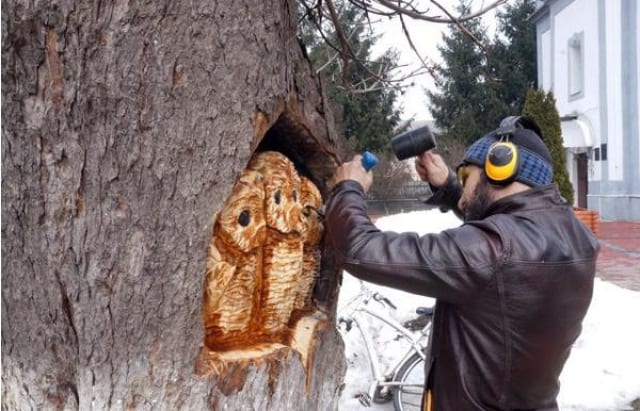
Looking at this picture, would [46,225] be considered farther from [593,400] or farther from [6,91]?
[593,400]

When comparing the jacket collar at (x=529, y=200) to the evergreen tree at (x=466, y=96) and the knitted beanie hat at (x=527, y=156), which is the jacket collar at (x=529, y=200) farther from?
the evergreen tree at (x=466, y=96)

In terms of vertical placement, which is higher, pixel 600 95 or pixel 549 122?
pixel 600 95

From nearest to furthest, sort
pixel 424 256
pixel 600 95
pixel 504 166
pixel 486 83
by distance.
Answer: pixel 424 256 < pixel 504 166 < pixel 600 95 < pixel 486 83

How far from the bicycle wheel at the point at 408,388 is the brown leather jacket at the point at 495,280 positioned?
8.57ft

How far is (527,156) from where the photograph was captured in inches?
70.4

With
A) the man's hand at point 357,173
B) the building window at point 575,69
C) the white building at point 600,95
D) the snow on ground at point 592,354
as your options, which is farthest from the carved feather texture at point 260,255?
the building window at point 575,69

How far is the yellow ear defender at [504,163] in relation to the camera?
172cm

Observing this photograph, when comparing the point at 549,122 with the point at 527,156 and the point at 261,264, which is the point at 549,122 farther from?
the point at 261,264

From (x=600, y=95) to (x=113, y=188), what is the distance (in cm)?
1747

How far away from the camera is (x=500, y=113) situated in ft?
84.9

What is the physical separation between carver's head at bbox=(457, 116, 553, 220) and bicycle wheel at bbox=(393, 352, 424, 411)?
2.70 meters

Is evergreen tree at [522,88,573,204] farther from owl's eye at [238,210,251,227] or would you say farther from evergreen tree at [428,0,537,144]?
owl's eye at [238,210,251,227]

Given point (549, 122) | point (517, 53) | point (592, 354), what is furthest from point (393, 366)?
point (517, 53)

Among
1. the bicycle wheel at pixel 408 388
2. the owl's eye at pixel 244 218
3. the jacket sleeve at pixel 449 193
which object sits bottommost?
the bicycle wheel at pixel 408 388
